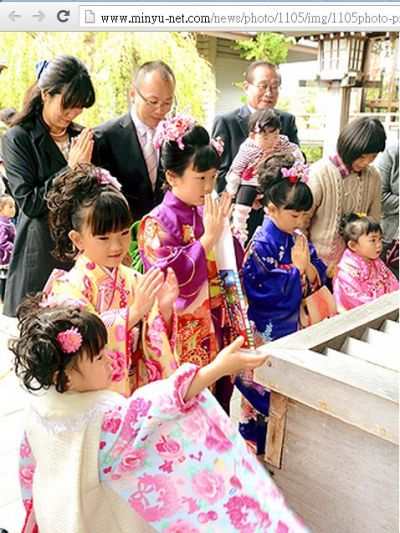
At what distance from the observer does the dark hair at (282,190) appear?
190 centimetres

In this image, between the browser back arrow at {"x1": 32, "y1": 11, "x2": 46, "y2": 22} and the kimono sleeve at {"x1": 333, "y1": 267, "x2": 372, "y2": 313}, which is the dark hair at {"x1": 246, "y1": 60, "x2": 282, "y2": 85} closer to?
the kimono sleeve at {"x1": 333, "y1": 267, "x2": 372, "y2": 313}

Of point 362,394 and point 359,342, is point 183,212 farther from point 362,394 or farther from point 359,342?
point 362,394

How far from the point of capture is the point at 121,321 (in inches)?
57.0

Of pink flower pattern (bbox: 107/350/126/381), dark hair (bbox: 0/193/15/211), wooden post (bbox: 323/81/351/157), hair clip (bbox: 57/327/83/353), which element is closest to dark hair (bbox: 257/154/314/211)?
pink flower pattern (bbox: 107/350/126/381)

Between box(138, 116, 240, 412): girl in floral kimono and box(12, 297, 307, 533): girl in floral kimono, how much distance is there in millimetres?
625

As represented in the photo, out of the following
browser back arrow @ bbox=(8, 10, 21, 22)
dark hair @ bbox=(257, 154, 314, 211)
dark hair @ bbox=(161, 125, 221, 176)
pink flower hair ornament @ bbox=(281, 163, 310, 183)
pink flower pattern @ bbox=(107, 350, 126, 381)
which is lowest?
pink flower pattern @ bbox=(107, 350, 126, 381)

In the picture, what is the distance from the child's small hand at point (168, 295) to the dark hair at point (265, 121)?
1217mm

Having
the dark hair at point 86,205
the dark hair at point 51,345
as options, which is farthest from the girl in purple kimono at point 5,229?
the dark hair at point 51,345

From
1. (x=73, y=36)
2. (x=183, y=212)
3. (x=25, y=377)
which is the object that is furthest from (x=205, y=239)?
(x=73, y=36)

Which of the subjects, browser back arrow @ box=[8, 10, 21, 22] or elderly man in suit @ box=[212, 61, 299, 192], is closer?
browser back arrow @ box=[8, 10, 21, 22]

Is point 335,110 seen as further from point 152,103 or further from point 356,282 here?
point 152,103

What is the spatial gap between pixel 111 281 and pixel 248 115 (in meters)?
1.65

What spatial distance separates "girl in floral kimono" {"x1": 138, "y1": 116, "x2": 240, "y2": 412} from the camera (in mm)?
1727

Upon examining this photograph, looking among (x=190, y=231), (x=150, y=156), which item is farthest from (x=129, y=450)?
(x=150, y=156)
